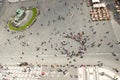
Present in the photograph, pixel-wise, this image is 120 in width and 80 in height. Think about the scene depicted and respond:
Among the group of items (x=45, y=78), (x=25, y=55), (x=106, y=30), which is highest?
(x=106, y=30)

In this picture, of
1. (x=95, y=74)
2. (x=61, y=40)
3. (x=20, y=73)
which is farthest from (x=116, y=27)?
(x=20, y=73)

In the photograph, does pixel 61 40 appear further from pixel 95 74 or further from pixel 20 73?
pixel 95 74

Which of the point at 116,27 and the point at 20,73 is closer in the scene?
the point at 20,73

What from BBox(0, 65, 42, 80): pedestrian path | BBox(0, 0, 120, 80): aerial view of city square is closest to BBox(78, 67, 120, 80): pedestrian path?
BBox(0, 0, 120, 80): aerial view of city square

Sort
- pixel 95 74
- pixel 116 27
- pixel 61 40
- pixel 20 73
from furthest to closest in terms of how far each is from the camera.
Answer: pixel 61 40 < pixel 116 27 < pixel 20 73 < pixel 95 74

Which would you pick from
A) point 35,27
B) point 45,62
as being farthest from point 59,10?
point 45,62

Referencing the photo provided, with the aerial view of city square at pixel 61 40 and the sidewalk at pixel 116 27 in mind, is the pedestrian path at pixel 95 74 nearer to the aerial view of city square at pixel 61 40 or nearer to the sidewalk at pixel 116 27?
the aerial view of city square at pixel 61 40

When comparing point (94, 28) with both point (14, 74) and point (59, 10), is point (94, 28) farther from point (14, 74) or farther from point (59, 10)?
point (14, 74)

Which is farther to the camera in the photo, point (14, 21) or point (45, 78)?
point (14, 21)
